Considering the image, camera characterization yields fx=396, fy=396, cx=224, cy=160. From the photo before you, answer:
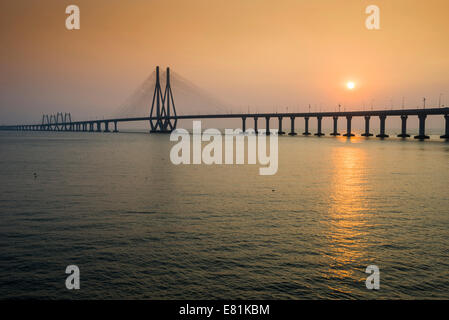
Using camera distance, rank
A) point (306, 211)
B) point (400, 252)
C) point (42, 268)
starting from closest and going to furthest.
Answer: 1. point (42, 268)
2. point (400, 252)
3. point (306, 211)

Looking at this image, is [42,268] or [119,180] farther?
[119,180]

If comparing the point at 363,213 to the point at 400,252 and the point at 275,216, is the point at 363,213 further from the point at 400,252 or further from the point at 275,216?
the point at 400,252

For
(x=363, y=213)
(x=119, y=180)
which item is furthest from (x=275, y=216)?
(x=119, y=180)
